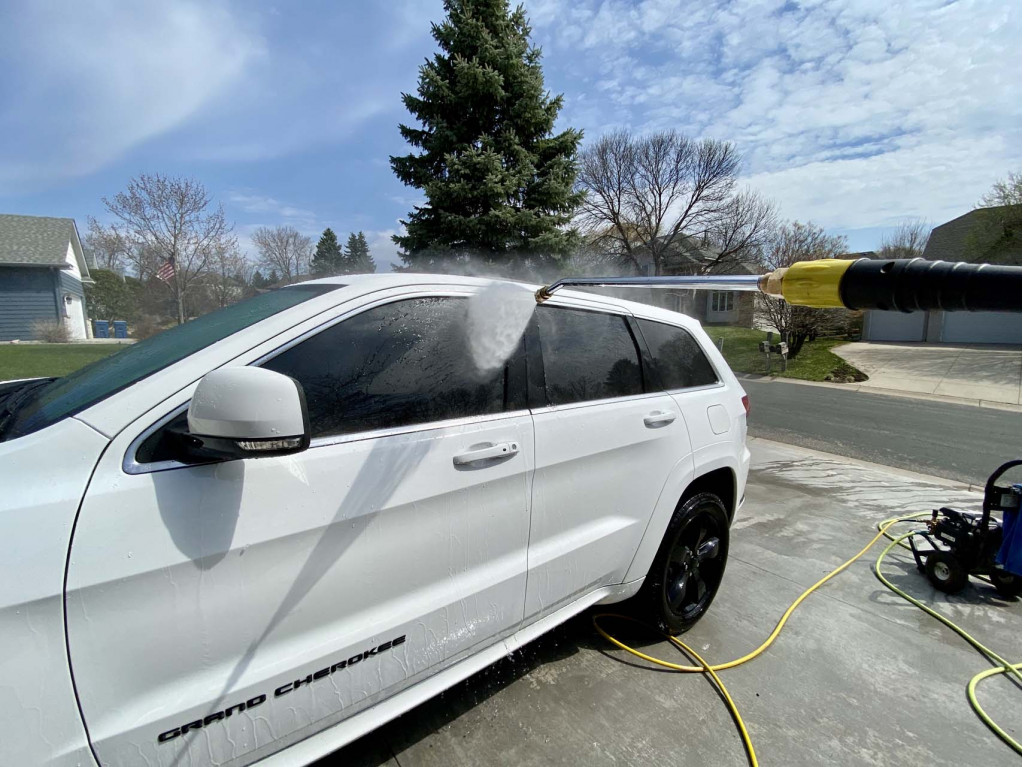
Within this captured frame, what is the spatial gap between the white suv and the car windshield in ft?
0.05

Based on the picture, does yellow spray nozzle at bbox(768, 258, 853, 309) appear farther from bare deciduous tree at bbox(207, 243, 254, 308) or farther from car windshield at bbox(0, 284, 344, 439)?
bare deciduous tree at bbox(207, 243, 254, 308)

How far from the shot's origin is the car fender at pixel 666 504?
240 centimetres

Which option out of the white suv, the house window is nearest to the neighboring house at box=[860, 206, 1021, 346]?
the house window

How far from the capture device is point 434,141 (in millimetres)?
11609

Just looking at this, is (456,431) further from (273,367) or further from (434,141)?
(434,141)

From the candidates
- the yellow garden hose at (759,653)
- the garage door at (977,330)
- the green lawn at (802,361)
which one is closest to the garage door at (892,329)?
the garage door at (977,330)

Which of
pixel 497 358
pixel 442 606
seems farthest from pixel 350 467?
pixel 497 358

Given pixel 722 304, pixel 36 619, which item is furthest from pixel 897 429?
pixel 722 304

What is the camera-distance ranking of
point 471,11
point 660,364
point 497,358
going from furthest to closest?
point 471,11, point 660,364, point 497,358

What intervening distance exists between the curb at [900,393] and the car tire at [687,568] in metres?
11.0

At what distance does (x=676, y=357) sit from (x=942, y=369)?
67.2 ft

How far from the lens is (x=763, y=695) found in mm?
2309

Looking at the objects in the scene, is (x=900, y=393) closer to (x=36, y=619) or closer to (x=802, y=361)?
(x=802, y=361)

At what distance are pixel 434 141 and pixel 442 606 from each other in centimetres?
1184
